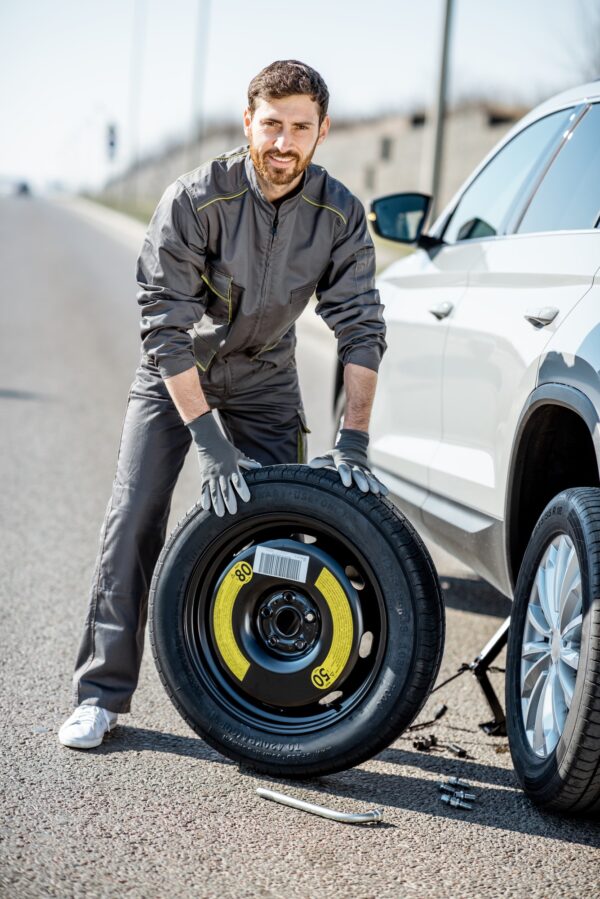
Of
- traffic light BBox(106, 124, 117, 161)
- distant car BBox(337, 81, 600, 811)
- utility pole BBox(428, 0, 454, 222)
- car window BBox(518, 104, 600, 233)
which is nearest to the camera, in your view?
distant car BBox(337, 81, 600, 811)

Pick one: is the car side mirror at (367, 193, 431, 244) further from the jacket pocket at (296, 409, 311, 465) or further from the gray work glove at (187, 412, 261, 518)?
the gray work glove at (187, 412, 261, 518)

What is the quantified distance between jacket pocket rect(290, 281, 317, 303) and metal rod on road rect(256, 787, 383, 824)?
1.42 meters

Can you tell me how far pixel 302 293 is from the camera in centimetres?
355

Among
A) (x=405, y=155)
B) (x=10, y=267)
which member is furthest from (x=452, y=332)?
(x=405, y=155)

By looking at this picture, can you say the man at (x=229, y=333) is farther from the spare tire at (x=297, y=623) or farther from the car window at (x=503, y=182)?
the car window at (x=503, y=182)

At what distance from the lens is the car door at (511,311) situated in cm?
342

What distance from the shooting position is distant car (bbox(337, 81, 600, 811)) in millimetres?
3025

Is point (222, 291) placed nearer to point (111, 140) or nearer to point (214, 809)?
point (214, 809)

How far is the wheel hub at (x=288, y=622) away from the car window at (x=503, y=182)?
173 centimetres

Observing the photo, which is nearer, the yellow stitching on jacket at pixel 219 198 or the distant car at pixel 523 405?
the distant car at pixel 523 405

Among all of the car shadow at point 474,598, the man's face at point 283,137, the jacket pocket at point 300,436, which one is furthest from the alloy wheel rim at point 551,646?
the car shadow at point 474,598

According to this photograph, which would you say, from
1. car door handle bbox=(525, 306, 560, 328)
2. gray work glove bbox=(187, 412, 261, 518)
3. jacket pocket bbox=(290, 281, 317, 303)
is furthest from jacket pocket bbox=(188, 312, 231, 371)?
car door handle bbox=(525, 306, 560, 328)

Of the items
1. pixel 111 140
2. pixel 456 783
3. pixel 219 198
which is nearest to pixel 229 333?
pixel 219 198

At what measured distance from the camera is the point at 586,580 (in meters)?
2.91
